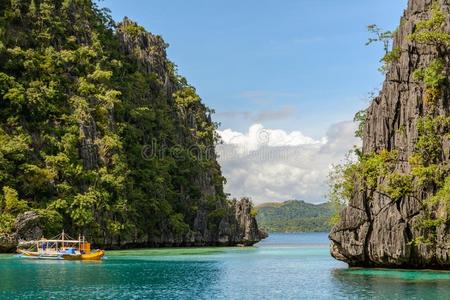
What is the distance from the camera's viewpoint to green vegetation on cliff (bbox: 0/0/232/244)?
64562 millimetres

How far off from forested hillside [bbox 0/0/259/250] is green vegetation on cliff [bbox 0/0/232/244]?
0.48 feet

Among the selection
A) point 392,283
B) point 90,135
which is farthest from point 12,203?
point 392,283

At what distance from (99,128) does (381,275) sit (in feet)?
151

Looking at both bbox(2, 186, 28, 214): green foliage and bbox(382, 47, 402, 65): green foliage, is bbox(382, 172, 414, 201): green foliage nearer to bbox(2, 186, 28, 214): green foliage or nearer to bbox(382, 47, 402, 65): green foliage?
bbox(382, 47, 402, 65): green foliage

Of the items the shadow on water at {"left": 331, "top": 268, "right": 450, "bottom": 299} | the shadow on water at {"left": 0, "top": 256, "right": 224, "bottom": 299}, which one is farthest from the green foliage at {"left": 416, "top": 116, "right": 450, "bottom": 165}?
the shadow on water at {"left": 0, "top": 256, "right": 224, "bottom": 299}

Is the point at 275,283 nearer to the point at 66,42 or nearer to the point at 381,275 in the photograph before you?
the point at 381,275

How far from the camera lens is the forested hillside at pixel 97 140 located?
6462 centimetres

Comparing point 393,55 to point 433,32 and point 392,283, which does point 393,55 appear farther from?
point 392,283

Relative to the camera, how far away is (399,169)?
40.2 m

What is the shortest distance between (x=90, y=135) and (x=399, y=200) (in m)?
42.8

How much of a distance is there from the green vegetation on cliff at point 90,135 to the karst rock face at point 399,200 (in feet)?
110

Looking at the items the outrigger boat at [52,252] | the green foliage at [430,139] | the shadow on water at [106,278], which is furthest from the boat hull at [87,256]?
the green foliage at [430,139]

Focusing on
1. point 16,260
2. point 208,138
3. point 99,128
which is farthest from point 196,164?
point 16,260

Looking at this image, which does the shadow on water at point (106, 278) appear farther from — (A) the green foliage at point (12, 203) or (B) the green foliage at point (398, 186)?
(B) the green foliage at point (398, 186)
